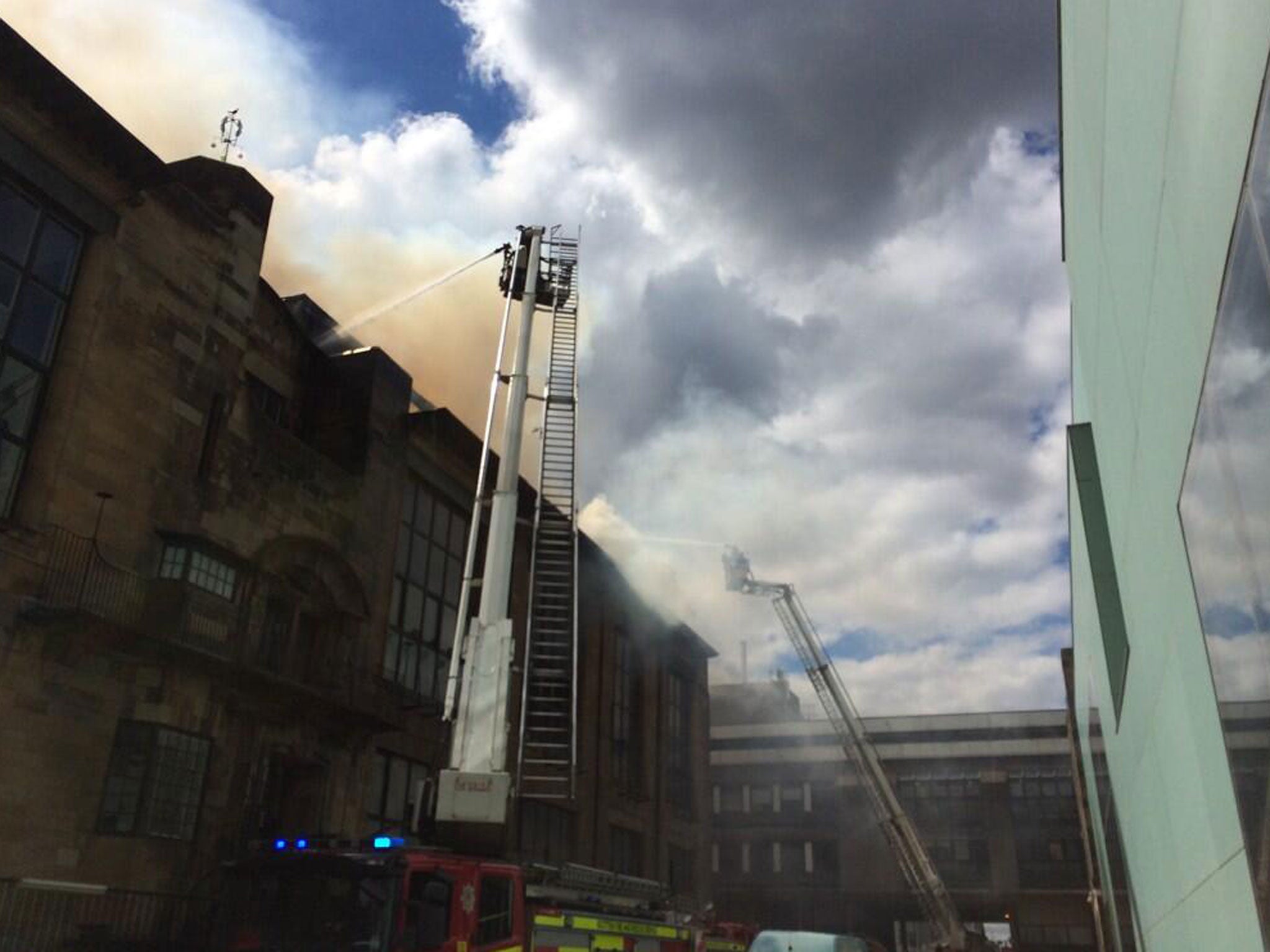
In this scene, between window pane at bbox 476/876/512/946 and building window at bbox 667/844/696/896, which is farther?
building window at bbox 667/844/696/896

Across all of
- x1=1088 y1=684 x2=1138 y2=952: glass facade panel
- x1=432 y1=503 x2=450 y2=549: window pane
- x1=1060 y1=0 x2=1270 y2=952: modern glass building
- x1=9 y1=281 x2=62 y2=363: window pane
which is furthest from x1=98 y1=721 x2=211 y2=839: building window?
x1=1088 y1=684 x2=1138 y2=952: glass facade panel

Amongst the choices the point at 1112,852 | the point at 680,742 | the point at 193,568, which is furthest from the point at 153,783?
the point at 680,742

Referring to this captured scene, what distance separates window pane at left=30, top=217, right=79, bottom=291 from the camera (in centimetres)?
1639

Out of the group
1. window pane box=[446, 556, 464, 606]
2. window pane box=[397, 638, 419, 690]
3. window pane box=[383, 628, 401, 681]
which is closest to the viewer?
window pane box=[383, 628, 401, 681]

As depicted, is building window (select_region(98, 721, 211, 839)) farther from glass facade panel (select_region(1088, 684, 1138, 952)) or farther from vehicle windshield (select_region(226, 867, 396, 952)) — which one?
glass facade panel (select_region(1088, 684, 1138, 952))

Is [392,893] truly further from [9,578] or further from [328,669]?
[328,669]

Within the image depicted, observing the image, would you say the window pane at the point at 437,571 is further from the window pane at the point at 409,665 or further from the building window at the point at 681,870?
the building window at the point at 681,870

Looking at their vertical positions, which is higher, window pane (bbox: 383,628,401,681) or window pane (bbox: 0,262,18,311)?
window pane (bbox: 0,262,18,311)

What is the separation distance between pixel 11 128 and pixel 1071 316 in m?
16.2

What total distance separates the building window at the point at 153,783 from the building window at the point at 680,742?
976 inches

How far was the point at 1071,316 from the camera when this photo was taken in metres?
13.6

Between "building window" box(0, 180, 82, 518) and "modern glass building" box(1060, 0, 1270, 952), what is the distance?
15.2 m

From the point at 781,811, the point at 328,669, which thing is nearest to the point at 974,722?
the point at 781,811

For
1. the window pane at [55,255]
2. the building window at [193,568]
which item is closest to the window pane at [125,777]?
the building window at [193,568]
